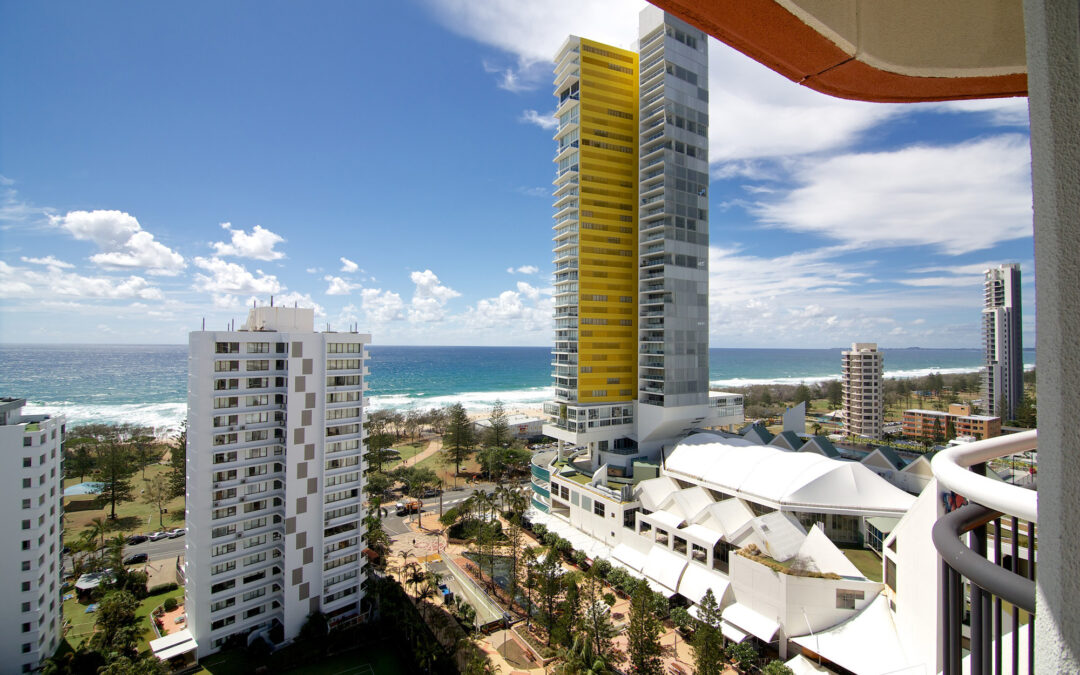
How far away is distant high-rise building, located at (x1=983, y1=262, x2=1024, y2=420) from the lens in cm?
5897

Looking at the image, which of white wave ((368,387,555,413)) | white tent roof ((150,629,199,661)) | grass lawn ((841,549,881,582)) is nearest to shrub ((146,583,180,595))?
white tent roof ((150,629,199,661))

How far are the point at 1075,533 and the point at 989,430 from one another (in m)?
64.8

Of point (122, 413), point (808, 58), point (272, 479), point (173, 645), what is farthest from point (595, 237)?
point (122, 413)

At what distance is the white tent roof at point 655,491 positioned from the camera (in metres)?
25.1

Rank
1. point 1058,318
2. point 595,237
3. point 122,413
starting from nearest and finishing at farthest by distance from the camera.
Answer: point 1058,318
point 595,237
point 122,413

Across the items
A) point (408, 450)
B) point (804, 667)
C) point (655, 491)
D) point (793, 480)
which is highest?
point (793, 480)

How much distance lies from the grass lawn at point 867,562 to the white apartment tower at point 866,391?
4077 centimetres

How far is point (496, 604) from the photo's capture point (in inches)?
860

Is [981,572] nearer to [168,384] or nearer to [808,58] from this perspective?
[808,58]

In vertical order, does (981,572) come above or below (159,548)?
above

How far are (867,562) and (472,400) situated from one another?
7725 centimetres

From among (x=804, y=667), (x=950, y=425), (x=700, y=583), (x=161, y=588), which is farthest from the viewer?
(x=950, y=425)

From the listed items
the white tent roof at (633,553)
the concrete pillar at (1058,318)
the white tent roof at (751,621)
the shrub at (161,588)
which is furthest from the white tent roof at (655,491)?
the concrete pillar at (1058,318)

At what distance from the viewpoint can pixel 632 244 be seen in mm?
33062
